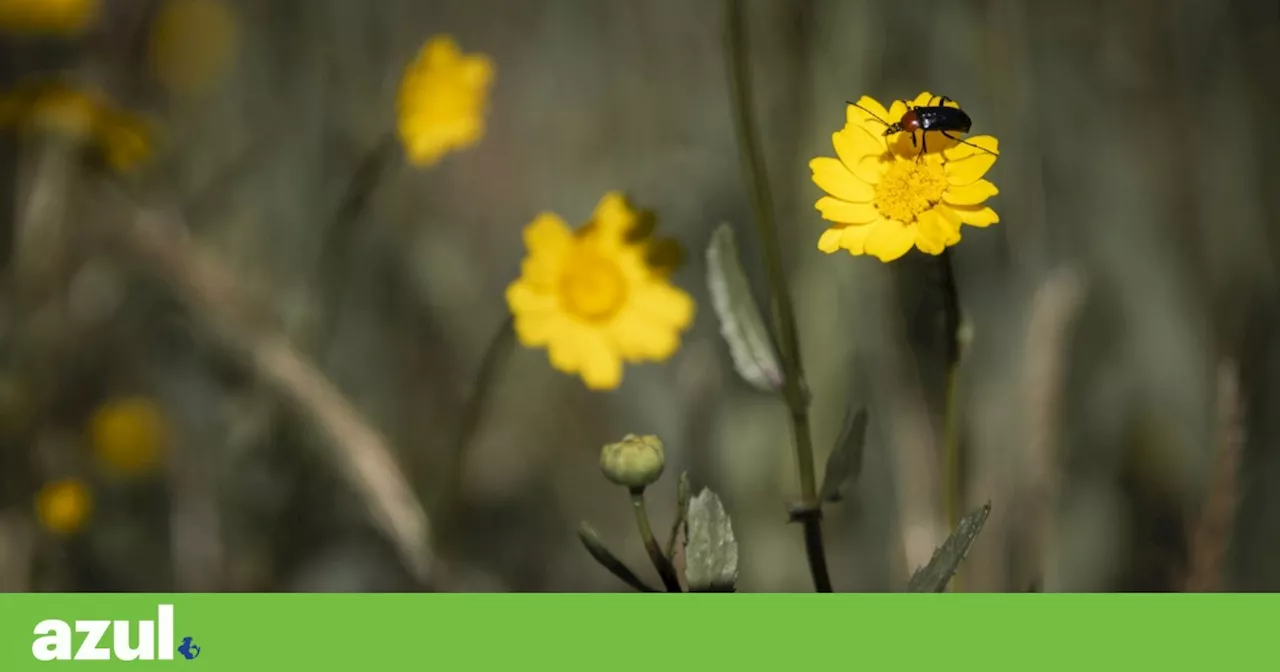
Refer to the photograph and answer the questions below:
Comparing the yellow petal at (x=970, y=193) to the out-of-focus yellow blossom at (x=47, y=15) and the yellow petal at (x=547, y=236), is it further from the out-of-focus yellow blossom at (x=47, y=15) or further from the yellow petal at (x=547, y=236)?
the out-of-focus yellow blossom at (x=47, y=15)

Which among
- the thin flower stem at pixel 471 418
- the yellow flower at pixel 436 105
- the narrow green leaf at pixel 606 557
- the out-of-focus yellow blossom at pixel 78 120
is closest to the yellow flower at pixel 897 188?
the narrow green leaf at pixel 606 557

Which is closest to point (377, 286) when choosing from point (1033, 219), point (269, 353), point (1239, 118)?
point (269, 353)

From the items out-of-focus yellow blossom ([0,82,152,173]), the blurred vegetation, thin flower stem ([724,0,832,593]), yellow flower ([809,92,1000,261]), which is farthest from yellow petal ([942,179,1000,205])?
out-of-focus yellow blossom ([0,82,152,173])

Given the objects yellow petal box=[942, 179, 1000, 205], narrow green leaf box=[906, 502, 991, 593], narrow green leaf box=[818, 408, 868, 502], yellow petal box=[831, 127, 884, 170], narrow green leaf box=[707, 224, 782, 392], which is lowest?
narrow green leaf box=[906, 502, 991, 593]

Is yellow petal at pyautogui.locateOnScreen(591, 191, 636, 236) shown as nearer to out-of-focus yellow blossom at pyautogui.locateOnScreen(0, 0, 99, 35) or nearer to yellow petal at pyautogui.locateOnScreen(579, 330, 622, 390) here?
yellow petal at pyautogui.locateOnScreen(579, 330, 622, 390)

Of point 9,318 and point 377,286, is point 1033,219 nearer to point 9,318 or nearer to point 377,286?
point 377,286

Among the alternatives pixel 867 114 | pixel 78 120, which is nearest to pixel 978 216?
pixel 867 114
